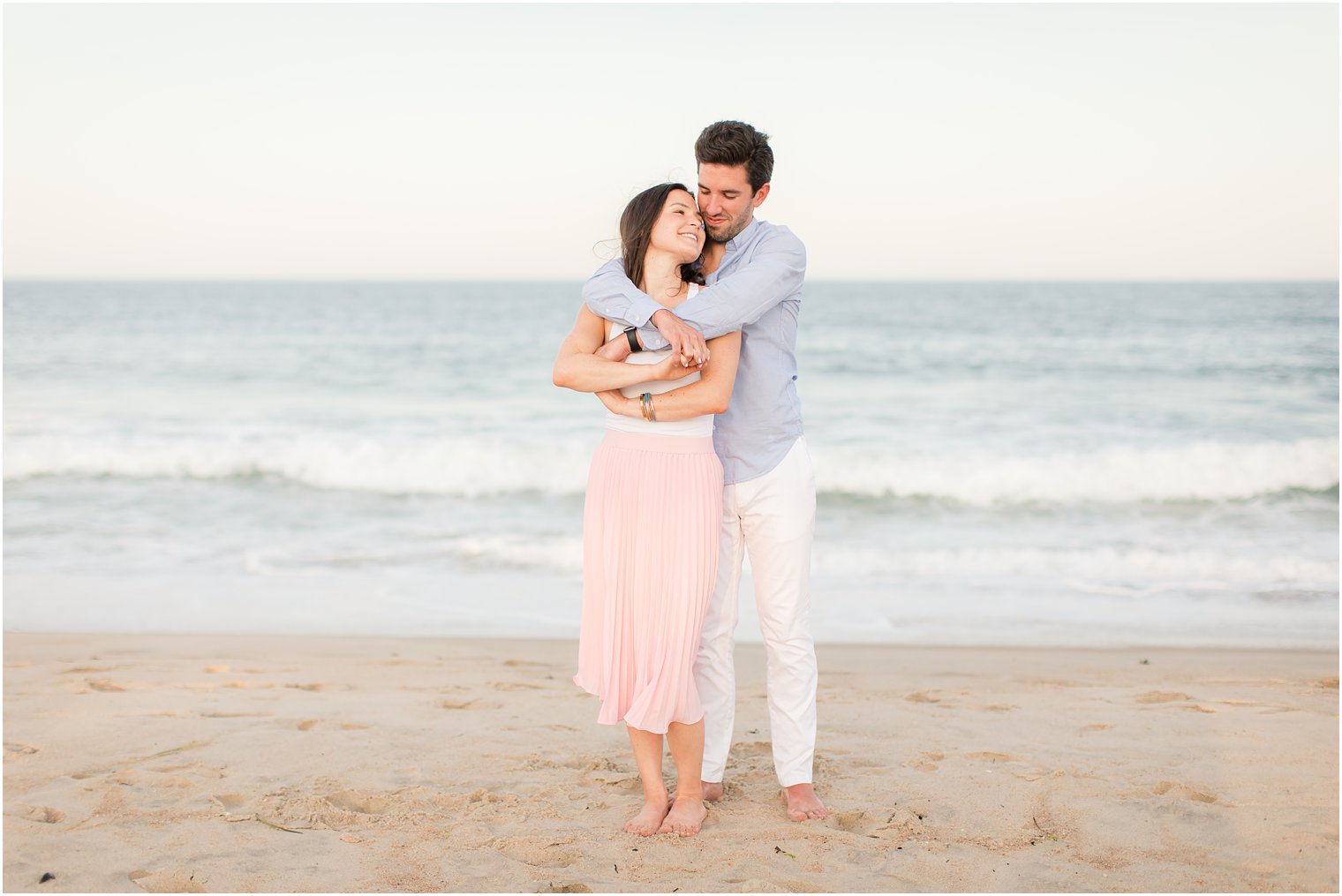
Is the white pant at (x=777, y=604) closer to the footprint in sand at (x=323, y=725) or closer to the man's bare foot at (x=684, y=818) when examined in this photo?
the man's bare foot at (x=684, y=818)

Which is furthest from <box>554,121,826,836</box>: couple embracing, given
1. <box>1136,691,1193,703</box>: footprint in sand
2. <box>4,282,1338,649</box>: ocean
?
<box>4,282,1338,649</box>: ocean

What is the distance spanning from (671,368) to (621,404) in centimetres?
22

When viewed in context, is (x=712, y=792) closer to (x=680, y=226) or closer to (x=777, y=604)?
(x=777, y=604)

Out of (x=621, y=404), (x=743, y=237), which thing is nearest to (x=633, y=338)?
(x=621, y=404)

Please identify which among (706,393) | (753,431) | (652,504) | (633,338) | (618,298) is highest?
(618,298)

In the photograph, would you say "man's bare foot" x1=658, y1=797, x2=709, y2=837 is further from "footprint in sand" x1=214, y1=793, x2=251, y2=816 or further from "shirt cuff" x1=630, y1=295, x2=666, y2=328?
"shirt cuff" x1=630, y1=295, x2=666, y2=328

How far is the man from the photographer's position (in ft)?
10.1

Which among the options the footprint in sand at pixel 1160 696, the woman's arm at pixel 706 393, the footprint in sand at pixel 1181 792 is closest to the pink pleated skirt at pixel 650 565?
the woman's arm at pixel 706 393

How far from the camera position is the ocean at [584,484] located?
6.84 meters

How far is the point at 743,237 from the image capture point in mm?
3365

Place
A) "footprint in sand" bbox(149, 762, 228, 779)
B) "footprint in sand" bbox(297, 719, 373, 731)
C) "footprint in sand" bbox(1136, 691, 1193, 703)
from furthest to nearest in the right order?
"footprint in sand" bbox(1136, 691, 1193, 703) → "footprint in sand" bbox(297, 719, 373, 731) → "footprint in sand" bbox(149, 762, 228, 779)

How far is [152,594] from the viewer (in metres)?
7.08

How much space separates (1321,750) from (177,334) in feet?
92.1

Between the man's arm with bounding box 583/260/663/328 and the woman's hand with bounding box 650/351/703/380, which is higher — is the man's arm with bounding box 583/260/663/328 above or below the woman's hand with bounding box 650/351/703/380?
above
